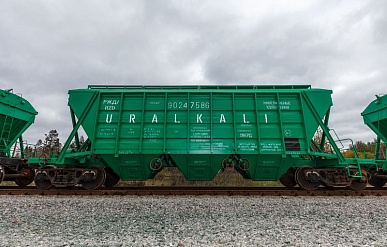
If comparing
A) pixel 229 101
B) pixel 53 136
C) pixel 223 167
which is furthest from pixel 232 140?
pixel 53 136

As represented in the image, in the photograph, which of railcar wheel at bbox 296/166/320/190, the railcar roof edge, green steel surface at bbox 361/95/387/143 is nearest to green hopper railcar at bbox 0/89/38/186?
the railcar roof edge

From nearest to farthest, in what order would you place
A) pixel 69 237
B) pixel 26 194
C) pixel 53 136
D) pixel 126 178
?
pixel 69 237 < pixel 26 194 < pixel 126 178 < pixel 53 136

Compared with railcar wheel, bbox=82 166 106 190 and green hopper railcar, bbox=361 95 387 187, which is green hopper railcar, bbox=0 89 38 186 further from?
green hopper railcar, bbox=361 95 387 187

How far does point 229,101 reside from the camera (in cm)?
815

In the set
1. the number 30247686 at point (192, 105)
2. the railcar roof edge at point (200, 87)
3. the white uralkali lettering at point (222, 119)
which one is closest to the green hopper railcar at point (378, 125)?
the railcar roof edge at point (200, 87)

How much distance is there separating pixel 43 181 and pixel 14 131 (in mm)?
4054

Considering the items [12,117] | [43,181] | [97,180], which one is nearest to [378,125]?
[97,180]

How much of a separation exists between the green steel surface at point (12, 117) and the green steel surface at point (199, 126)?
3.83 m

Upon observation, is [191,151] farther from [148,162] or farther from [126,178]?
[126,178]

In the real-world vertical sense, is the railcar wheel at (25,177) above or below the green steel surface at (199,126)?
below

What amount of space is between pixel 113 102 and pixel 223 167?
526 centimetres

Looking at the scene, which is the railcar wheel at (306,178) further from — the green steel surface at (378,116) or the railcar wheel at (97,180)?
the railcar wheel at (97,180)

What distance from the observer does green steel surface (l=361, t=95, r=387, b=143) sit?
Answer: 876 cm

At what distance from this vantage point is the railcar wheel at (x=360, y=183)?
773 centimetres
